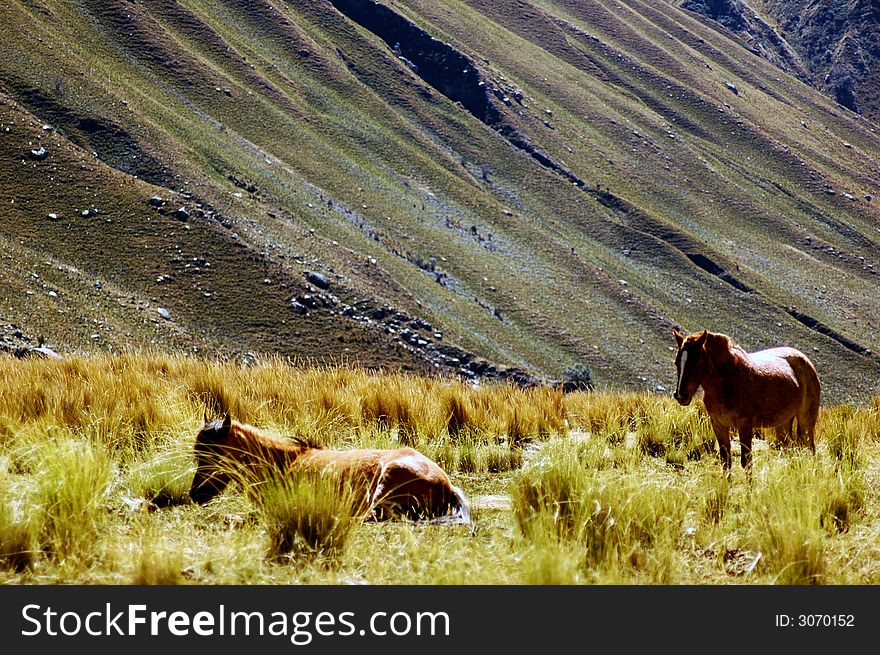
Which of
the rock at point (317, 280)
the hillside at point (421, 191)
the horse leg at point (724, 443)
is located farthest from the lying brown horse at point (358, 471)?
the rock at point (317, 280)

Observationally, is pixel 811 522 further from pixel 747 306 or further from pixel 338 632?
pixel 747 306

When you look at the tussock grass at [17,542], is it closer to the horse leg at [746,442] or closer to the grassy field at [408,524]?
the grassy field at [408,524]

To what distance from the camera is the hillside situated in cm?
6334

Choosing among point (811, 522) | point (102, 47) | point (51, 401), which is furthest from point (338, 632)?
point (102, 47)

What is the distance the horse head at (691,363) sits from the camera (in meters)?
6.52

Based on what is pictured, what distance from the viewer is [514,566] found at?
4.36 m

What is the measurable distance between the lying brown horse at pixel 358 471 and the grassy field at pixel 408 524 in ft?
0.55

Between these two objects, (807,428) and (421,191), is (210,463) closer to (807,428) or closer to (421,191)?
(807,428)

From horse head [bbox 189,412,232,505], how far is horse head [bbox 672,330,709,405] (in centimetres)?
329

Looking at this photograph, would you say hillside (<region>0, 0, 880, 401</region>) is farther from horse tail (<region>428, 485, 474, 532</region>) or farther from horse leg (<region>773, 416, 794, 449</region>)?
horse tail (<region>428, 485, 474, 532</region>)

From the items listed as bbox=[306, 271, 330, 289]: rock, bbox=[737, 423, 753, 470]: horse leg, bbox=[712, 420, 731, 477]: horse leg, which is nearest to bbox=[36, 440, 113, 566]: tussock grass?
bbox=[712, 420, 731, 477]: horse leg

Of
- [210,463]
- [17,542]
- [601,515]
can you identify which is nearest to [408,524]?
[601,515]

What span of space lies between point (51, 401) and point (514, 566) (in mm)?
4935

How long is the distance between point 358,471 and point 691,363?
270 cm
